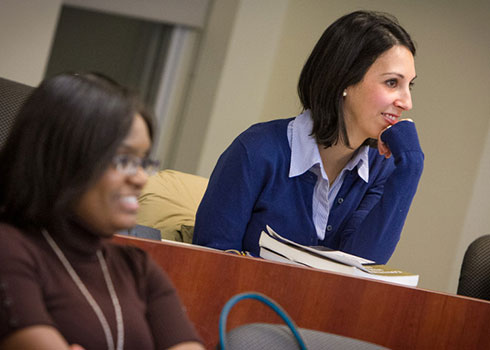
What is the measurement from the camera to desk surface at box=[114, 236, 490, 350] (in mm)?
1288

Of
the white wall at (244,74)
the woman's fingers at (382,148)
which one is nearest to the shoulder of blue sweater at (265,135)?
the woman's fingers at (382,148)

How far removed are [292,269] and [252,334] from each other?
23cm

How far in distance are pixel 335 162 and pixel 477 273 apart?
58cm

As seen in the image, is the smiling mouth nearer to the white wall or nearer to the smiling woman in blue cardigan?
the smiling woman in blue cardigan

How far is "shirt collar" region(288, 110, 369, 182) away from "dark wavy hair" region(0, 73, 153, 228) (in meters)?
1.21

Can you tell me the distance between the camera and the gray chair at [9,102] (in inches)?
74.8

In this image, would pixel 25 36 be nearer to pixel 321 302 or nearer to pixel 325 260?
pixel 325 260

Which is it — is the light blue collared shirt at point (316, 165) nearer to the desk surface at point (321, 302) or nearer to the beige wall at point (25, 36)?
the desk surface at point (321, 302)

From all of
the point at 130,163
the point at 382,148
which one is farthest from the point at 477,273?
the point at 130,163

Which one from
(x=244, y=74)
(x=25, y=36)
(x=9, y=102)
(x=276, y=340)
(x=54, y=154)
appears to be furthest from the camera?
(x=25, y=36)

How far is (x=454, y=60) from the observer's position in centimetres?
391

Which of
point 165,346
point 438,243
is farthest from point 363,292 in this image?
point 438,243

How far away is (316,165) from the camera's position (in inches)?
81.5

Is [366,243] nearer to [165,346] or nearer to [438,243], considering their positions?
[165,346]
